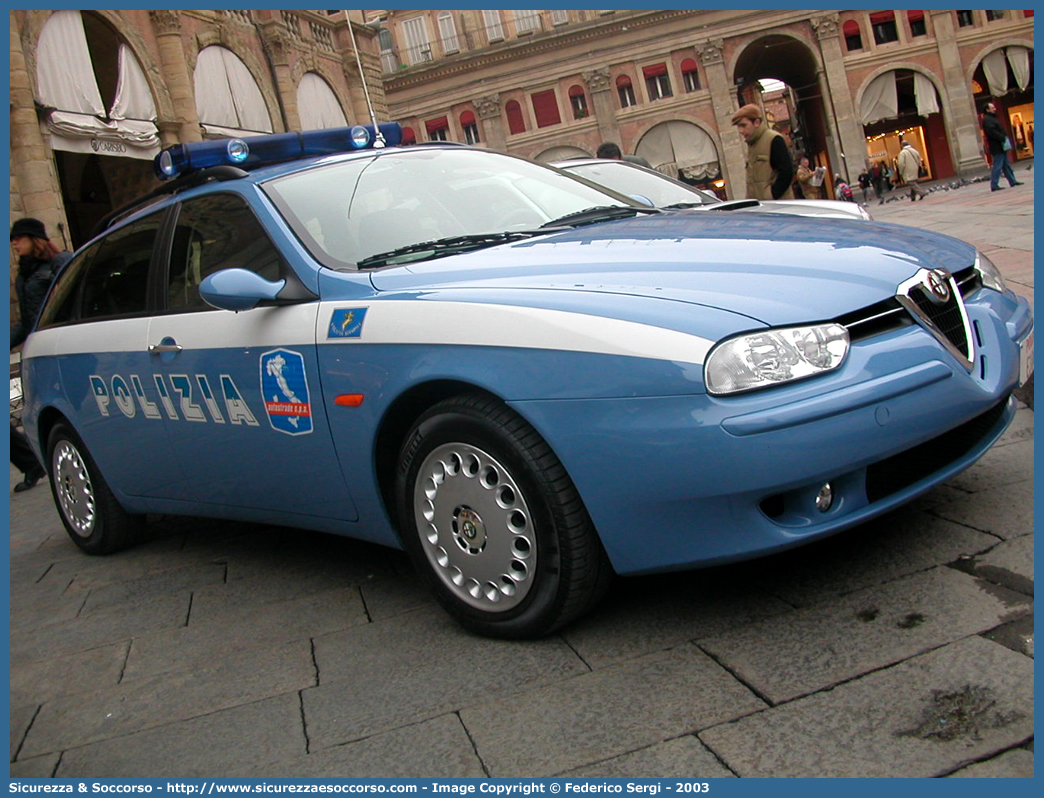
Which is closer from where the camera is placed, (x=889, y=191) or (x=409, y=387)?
(x=409, y=387)

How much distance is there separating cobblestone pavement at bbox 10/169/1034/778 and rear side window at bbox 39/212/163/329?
132 centimetres

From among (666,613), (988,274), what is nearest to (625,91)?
(988,274)

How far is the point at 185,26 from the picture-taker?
69.5 feet

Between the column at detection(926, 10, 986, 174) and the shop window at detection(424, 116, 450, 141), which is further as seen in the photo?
the shop window at detection(424, 116, 450, 141)

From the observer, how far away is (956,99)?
52.9m

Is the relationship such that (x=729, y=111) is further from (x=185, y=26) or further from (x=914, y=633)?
(x=914, y=633)

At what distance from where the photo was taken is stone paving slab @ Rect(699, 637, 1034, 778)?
2.05 m

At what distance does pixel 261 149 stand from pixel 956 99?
5526 centimetres

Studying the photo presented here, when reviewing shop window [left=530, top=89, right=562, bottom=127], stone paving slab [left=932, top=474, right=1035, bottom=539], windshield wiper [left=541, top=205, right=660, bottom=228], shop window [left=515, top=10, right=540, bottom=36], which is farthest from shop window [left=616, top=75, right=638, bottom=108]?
stone paving slab [left=932, top=474, right=1035, bottom=539]

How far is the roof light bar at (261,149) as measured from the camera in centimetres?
446

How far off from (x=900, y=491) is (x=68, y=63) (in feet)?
58.0

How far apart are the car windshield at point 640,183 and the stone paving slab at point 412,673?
509 cm

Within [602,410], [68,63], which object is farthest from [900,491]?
[68,63]

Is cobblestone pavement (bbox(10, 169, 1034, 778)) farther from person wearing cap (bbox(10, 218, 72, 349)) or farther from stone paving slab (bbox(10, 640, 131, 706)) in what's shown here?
person wearing cap (bbox(10, 218, 72, 349))
